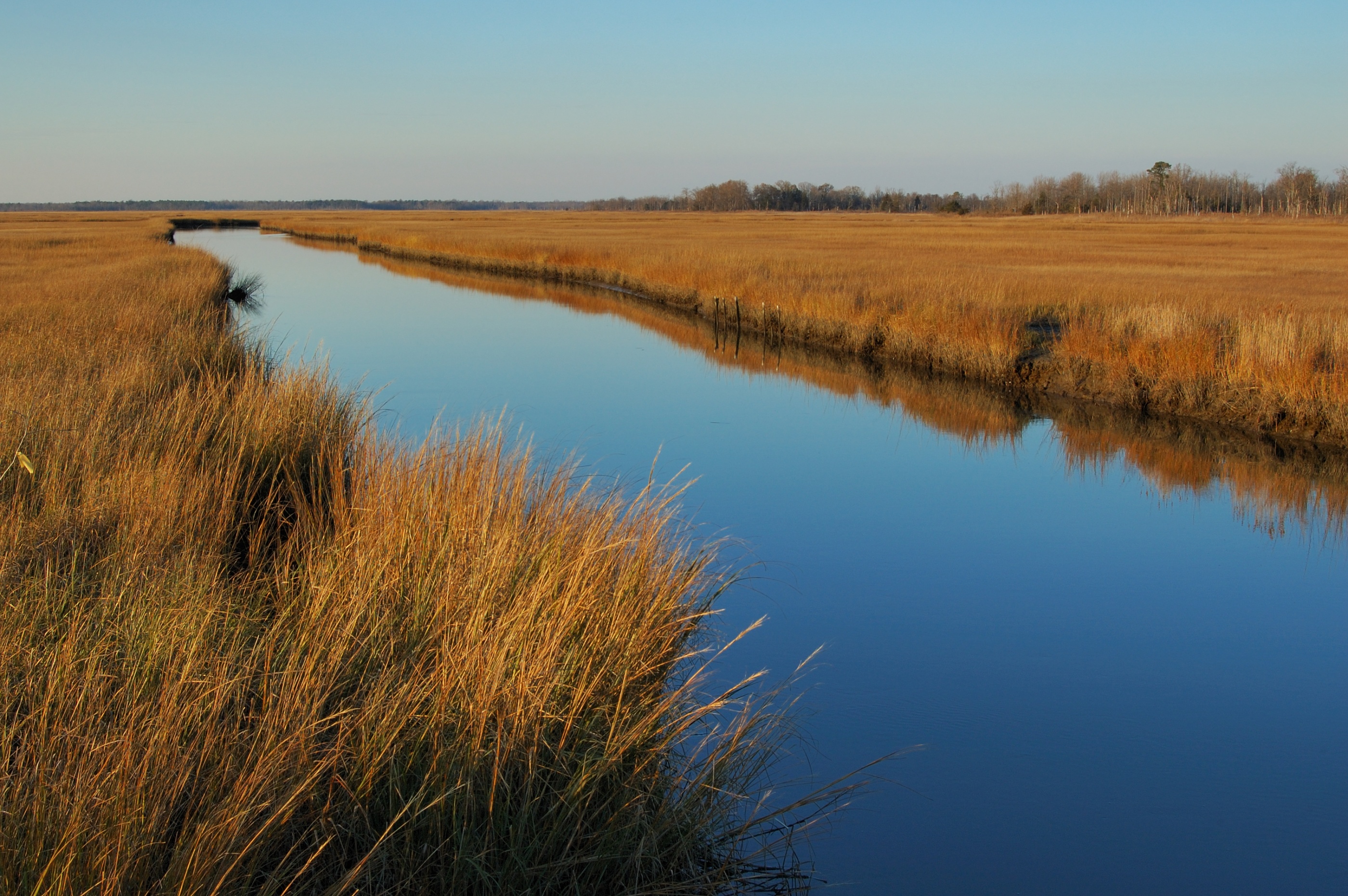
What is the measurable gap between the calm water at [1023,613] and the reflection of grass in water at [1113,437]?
0.15 ft

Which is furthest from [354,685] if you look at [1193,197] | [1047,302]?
[1193,197]

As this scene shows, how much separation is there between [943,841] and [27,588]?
3.43 meters

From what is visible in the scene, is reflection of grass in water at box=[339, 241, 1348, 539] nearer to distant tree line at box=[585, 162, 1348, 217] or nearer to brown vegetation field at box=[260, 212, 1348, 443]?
brown vegetation field at box=[260, 212, 1348, 443]

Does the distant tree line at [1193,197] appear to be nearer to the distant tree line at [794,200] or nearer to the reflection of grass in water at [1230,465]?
the distant tree line at [794,200]

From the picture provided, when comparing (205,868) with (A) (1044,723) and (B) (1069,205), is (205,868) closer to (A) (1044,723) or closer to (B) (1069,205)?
(A) (1044,723)

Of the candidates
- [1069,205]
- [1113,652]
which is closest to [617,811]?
[1113,652]

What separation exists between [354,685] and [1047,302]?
1496 centimetres

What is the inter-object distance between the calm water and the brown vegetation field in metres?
0.66

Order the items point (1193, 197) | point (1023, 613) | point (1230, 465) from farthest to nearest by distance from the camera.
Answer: point (1193, 197) < point (1230, 465) < point (1023, 613)

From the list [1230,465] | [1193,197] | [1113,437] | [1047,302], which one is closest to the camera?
[1230,465]

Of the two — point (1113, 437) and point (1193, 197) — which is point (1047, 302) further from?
point (1193, 197)

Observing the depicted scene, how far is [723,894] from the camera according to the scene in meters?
3.08

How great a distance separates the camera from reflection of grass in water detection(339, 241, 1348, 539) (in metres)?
8.15

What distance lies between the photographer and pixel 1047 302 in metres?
15.7
